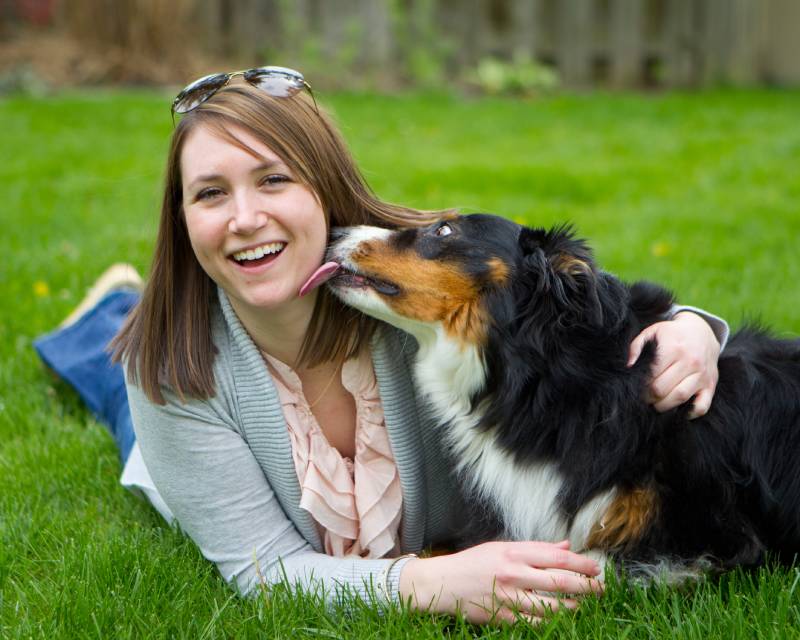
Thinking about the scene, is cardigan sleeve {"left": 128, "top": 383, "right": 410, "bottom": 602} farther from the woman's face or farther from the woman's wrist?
the woman's face

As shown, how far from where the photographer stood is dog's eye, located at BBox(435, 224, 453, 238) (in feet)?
8.75

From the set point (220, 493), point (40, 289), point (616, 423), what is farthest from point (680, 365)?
point (40, 289)

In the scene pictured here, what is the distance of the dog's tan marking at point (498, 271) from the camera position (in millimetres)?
2564

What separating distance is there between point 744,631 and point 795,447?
592 millimetres

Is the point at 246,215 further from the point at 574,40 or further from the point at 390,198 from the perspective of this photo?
the point at 574,40

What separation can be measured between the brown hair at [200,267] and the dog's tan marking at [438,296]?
41 centimetres

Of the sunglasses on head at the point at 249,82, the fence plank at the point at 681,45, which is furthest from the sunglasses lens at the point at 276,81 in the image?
the fence plank at the point at 681,45

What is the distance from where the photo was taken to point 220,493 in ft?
9.34

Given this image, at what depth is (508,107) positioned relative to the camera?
33.7ft

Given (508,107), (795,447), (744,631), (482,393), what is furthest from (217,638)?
(508,107)

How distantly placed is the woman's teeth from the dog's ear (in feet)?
2.36

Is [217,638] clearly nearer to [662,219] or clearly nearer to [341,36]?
[662,219]

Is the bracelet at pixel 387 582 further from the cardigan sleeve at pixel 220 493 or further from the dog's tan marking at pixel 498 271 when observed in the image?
the dog's tan marking at pixel 498 271

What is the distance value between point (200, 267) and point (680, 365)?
1.47m
